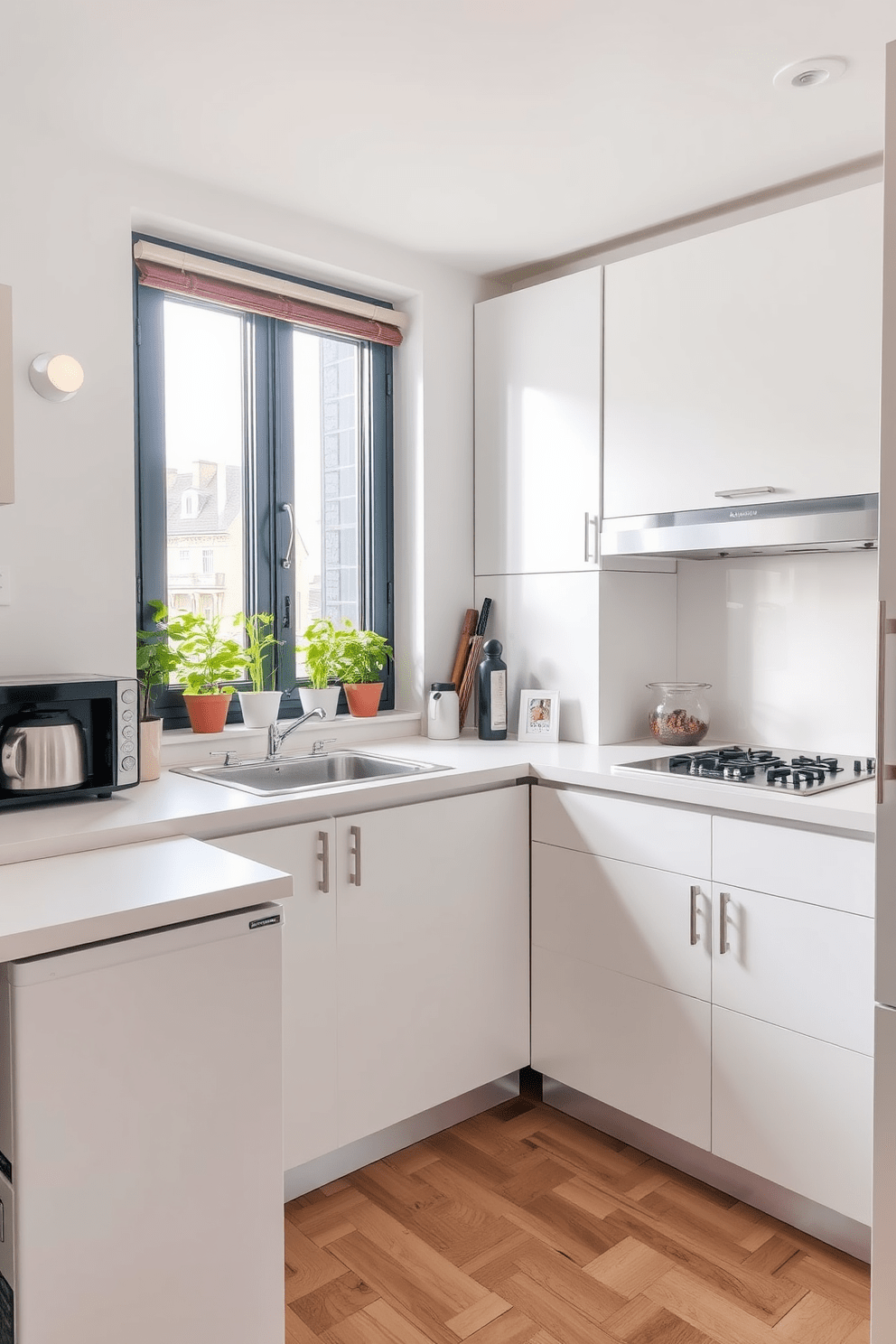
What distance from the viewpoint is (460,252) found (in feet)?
9.79

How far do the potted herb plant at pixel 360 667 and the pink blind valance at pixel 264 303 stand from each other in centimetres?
89

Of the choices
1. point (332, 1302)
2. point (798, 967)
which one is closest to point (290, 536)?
point (798, 967)

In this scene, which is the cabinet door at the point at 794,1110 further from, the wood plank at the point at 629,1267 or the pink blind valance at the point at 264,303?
the pink blind valance at the point at 264,303

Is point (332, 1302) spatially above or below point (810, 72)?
below

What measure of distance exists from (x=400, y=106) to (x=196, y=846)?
1.61 metres

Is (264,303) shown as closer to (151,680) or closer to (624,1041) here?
(151,680)

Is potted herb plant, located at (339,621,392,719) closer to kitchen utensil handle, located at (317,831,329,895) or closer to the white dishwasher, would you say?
kitchen utensil handle, located at (317,831,329,895)

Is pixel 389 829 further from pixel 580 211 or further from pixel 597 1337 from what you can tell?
pixel 580 211

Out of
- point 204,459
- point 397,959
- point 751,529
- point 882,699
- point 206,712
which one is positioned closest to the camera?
point 882,699

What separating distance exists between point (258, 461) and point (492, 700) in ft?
3.21

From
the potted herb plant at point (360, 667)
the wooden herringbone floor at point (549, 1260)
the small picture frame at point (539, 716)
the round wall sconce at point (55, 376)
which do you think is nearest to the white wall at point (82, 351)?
the round wall sconce at point (55, 376)

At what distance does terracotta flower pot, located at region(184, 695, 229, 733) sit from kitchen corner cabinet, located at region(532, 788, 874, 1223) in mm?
865

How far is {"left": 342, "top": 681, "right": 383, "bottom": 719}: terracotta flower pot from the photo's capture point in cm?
294

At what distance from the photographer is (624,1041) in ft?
7.81
